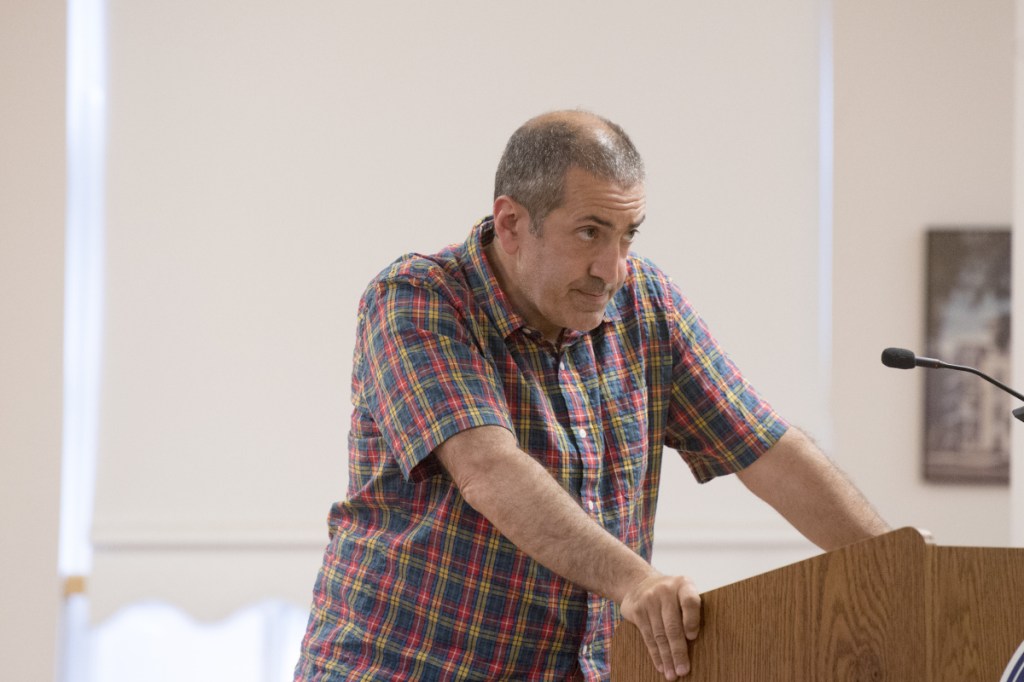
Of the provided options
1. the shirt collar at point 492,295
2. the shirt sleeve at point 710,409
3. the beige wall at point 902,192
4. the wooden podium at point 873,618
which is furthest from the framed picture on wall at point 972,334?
the wooden podium at point 873,618

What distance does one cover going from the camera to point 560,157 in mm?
1755

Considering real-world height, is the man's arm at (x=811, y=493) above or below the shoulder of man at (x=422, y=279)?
below

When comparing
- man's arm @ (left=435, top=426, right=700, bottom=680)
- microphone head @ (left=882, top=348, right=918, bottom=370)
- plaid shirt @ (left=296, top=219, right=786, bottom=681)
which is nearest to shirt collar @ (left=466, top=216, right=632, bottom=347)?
plaid shirt @ (left=296, top=219, right=786, bottom=681)

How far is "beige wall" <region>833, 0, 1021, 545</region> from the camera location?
3.77 metres

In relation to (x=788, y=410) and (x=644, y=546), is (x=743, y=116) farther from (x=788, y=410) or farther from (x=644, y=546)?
(x=644, y=546)

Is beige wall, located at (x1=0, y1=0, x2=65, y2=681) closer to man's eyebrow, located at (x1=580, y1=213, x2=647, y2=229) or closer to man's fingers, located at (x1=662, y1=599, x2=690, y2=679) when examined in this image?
man's eyebrow, located at (x1=580, y1=213, x2=647, y2=229)

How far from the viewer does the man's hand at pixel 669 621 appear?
122 centimetres

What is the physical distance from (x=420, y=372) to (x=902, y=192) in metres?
2.59

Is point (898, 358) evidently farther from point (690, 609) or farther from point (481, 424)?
point (481, 424)

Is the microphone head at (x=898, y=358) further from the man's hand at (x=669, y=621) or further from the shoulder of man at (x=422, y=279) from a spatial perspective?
the shoulder of man at (x=422, y=279)

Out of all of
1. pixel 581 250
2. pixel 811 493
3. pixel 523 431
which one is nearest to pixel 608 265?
pixel 581 250

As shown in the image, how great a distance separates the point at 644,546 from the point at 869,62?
2.44 m

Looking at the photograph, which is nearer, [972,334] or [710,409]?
[710,409]

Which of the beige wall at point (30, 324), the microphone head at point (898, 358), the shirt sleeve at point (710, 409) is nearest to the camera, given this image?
the microphone head at point (898, 358)
